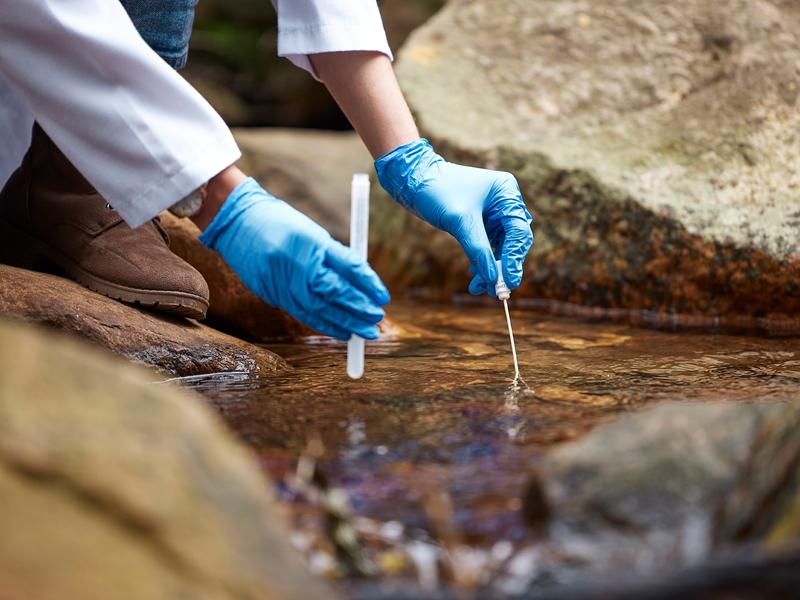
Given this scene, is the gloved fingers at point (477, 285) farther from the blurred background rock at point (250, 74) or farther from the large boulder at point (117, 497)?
the blurred background rock at point (250, 74)

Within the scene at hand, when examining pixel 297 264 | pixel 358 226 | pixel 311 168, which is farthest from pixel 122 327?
pixel 311 168

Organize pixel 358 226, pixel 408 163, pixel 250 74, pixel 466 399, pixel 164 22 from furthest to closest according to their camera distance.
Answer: pixel 250 74, pixel 164 22, pixel 408 163, pixel 466 399, pixel 358 226

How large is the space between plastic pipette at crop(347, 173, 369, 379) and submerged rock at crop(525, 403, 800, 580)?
23.5 inches

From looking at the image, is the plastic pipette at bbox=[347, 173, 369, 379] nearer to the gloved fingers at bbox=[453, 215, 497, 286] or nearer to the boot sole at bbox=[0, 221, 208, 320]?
the gloved fingers at bbox=[453, 215, 497, 286]

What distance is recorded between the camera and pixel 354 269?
5.87 feet

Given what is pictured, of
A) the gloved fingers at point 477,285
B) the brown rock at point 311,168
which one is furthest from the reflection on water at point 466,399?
the brown rock at point 311,168

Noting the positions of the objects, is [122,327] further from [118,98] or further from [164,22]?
[164,22]

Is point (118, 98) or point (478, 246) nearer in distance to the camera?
point (118, 98)

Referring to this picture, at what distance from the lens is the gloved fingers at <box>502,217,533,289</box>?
2297 millimetres

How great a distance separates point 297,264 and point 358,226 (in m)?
0.15

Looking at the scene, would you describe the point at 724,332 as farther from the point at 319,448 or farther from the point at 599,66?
the point at 319,448

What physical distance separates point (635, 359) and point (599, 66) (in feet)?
6.25

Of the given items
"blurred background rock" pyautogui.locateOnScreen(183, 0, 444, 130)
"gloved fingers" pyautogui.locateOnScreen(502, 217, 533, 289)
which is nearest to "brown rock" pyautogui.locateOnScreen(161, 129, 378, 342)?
"blurred background rock" pyautogui.locateOnScreen(183, 0, 444, 130)

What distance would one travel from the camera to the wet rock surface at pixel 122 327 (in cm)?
218
